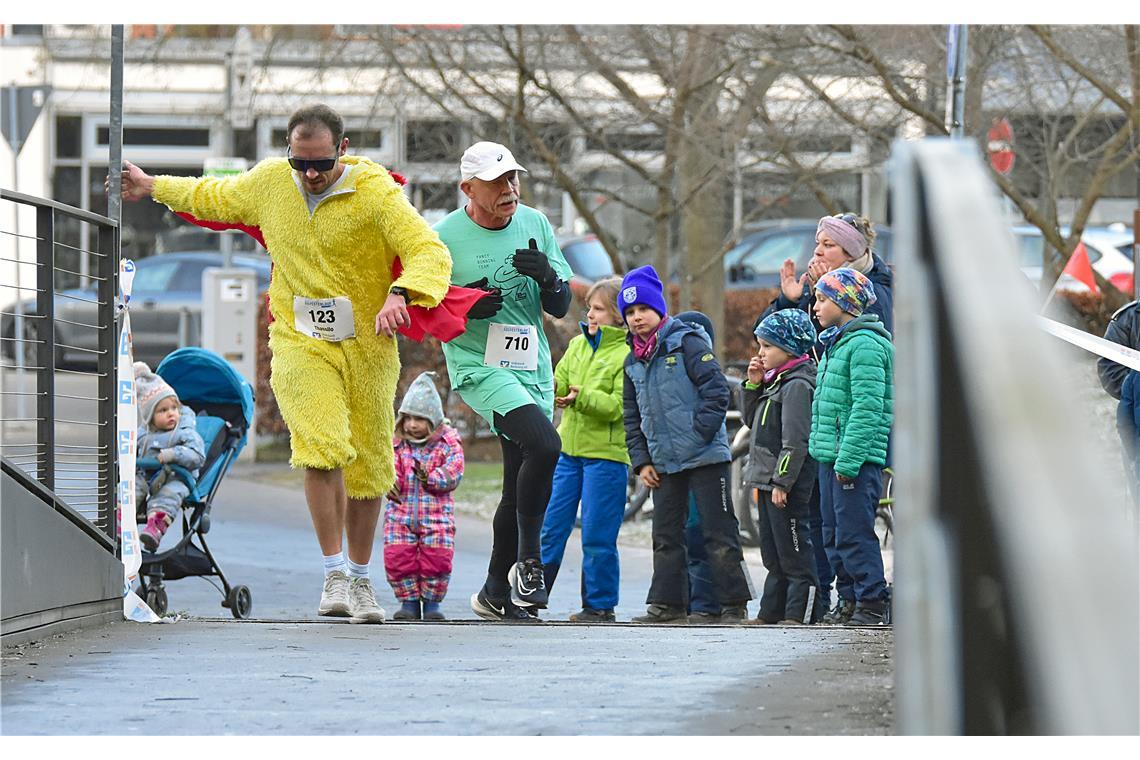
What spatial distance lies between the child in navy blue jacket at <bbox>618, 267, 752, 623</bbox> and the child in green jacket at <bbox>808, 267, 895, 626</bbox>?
48cm

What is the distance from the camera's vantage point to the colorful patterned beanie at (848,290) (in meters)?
7.81

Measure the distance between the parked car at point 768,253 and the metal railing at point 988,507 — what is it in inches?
785

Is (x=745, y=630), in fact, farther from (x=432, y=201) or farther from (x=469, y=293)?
(x=432, y=201)

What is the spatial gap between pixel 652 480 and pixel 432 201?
1330 centimetres

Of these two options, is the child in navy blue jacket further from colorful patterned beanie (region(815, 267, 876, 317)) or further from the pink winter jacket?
the pink winter jacket

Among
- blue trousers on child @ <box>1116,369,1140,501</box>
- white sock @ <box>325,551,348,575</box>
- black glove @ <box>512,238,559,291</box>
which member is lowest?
white sock @ <box>325,551,348,575</box>

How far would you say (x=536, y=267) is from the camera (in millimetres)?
7277

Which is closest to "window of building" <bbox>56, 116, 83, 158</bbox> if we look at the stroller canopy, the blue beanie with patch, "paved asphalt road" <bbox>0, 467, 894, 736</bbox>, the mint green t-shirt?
the stroller canopy

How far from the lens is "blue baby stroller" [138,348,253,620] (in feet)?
28.0

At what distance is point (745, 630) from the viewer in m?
6.51

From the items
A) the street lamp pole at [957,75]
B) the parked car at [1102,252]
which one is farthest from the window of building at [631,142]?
the parked car at [1102,252]

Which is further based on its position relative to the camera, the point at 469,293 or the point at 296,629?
the point at 469,293
